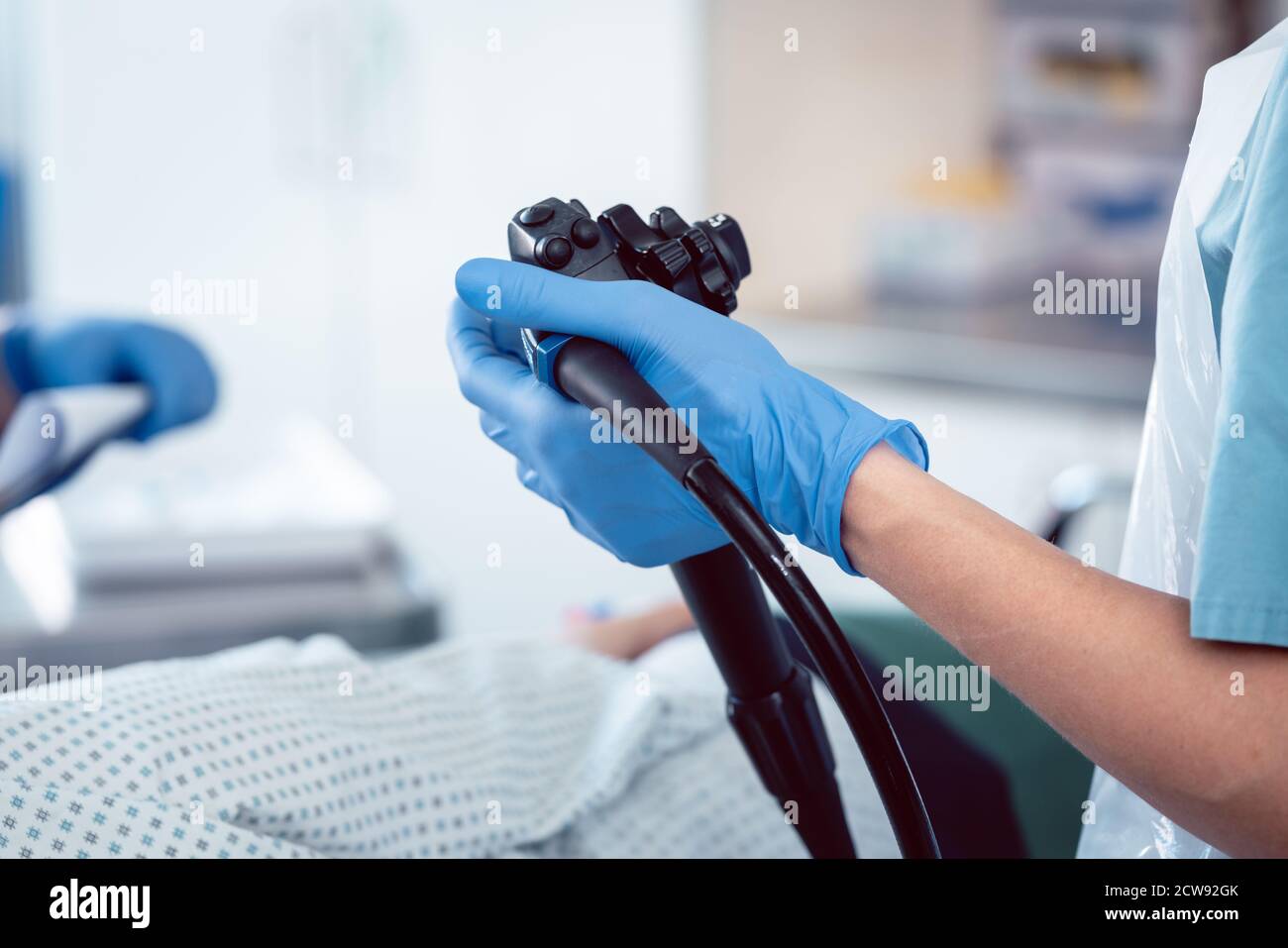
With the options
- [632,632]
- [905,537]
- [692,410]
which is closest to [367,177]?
[632,632]

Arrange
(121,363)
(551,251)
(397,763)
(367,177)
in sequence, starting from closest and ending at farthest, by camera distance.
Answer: (551,251), (397,763), (121,363), (367,177)

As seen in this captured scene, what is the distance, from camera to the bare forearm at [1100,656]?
51cm

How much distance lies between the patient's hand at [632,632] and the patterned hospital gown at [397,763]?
193 mm

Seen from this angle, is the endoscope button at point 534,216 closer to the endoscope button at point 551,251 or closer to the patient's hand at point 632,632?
the endoscope button at point 551,251

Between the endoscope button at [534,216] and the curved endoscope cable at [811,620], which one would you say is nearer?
Answer: the curved endoscope cable at [811,620]

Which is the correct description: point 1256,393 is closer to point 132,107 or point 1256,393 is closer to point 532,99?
→ point 532,99

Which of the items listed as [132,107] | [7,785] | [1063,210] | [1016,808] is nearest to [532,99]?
[132,107]

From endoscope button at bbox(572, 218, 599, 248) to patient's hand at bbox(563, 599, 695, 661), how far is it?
2.21ft

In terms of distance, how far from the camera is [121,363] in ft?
4.06

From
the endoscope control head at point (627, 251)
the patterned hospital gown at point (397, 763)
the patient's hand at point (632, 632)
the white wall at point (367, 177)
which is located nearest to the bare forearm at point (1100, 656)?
the endoscope control head at point (627, 251)

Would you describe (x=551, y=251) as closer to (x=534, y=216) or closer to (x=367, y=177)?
(x=534, y=216)

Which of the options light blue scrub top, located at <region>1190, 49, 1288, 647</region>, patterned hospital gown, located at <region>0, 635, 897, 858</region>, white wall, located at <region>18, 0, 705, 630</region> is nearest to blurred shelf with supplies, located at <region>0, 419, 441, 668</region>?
patterned hospital gown, located at <region>0, 635, 897, 858</region>

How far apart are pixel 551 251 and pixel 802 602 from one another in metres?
0.22
